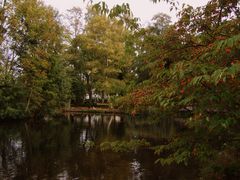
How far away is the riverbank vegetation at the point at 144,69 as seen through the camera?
15.0 ft

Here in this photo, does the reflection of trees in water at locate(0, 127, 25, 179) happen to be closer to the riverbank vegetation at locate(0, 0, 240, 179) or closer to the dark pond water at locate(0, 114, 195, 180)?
the dark pond water at locate(0, 114, 195, 180)

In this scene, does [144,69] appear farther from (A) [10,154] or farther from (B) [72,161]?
(A) [10,154]

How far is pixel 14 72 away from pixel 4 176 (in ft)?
75.9

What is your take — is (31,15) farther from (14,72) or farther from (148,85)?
(148,85)

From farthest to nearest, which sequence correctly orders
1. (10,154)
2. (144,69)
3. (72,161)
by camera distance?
1. (10,154)
2. (72,161)
3. (144,69)

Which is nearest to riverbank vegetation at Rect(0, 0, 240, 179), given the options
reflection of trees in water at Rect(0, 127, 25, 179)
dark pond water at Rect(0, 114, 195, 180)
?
dark pond water at Rect(0, 114, 195, 180)

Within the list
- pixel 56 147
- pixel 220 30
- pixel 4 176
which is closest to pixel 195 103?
pixel 220 30

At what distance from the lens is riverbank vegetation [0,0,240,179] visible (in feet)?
15.0

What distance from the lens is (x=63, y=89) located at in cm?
4203

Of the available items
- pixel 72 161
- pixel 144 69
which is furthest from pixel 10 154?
pixel 144 69

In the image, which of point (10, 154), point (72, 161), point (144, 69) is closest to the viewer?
point (144, 69)

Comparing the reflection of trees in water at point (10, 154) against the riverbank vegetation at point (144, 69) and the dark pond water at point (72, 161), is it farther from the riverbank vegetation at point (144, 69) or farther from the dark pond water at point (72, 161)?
the riverbank vegetation at point (144, 69)

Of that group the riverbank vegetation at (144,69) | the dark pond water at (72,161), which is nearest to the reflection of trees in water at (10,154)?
the dark pond water at (72,161)

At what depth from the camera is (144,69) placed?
332 inches
